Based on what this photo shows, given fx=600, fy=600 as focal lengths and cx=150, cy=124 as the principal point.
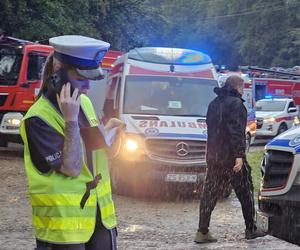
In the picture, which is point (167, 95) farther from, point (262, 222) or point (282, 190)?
point (282, 190)

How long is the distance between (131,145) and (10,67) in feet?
20.1

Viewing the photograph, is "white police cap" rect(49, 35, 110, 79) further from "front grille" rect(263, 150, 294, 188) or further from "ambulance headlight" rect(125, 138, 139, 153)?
"ambulance headlight" rect(125, 138, 139, 153)

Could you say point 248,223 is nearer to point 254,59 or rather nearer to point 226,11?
point 254,59

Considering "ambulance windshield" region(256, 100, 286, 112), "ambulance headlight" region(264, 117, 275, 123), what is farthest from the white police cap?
"ambulance windshield" region(256, 100, 286, 112)

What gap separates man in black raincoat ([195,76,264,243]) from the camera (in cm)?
657

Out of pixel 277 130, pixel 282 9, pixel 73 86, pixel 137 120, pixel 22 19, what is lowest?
pixel 277 130

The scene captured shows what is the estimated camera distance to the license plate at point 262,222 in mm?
5180

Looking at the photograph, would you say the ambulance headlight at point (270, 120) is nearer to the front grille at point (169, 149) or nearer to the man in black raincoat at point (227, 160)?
the front grille at point (169, 149)

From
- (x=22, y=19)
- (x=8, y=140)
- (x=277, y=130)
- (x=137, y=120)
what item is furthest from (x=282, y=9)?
(x=137, y=120)

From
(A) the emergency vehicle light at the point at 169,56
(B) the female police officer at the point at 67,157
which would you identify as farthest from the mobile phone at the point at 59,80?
(A) the emergency vehicle light at the point at 169,56

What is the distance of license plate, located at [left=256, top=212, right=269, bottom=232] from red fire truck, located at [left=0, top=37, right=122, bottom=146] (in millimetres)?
9206

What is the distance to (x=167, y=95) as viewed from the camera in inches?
394

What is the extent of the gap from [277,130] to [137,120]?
42.8 feet

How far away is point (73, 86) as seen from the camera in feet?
9.81
